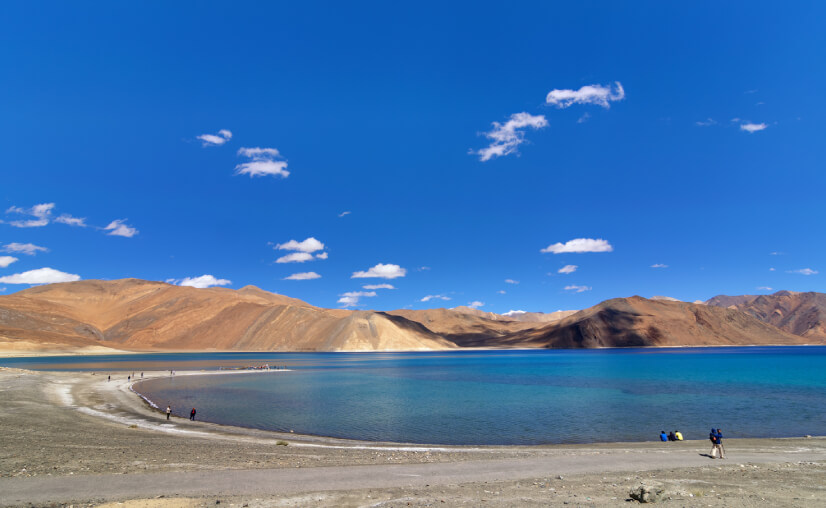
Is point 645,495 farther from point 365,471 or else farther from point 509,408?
point 509,408

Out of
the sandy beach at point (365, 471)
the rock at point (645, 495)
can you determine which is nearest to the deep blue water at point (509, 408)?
the sandy beach at point (365, 471)

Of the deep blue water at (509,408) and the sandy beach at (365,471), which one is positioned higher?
the sandy beach at (365,471)

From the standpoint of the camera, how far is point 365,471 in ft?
56.4

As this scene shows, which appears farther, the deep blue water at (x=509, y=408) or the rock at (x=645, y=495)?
the deep blue water at (x=509, y=408)

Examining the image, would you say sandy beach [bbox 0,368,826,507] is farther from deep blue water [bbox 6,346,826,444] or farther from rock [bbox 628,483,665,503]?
deep blue water [bbox 6,346,826,444]

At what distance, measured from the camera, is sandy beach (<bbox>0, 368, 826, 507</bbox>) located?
13375 millimetres

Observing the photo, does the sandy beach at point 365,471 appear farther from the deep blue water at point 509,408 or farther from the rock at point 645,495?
the deep blue water at point 509,408

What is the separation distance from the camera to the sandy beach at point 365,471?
13.4m

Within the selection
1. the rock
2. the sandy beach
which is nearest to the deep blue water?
the sandy beach

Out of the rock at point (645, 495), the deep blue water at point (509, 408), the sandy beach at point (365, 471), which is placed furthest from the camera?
the deep blue water at point (509, 408)

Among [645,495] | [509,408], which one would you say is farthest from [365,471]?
[509,408]

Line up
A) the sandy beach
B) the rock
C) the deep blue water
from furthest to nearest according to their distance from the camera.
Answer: the deep blue water
the sandy beach
the rock

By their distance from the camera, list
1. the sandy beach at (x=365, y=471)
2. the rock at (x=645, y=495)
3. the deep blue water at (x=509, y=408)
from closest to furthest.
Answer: the rock at (x=645, y=495) < the sandy beach at (x=365, y=471) < the deep blue water at (x=509, y=408)

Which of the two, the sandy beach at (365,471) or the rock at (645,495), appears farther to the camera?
the sandy beach at (365,471)
